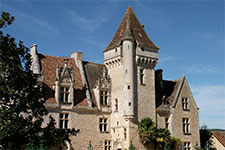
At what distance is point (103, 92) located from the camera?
31875 mm

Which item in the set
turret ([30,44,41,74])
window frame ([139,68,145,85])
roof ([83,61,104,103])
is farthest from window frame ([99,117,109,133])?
turret ([30,44,41,74])

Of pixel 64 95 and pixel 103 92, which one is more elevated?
pixel 103 92

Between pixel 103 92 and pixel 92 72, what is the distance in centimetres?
286

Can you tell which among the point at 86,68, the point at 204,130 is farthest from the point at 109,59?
the point at 204,130

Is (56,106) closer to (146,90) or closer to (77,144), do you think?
(77,144)

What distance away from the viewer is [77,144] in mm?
29156

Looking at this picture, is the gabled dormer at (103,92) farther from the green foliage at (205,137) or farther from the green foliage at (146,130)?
the green foliage at (205,137)

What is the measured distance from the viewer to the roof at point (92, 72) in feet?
Answer: 107

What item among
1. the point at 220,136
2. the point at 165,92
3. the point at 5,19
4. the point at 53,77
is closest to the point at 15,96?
the point at 5,19

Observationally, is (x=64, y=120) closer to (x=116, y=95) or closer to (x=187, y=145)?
(x=116, y=95)

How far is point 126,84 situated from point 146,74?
2946 millimetres

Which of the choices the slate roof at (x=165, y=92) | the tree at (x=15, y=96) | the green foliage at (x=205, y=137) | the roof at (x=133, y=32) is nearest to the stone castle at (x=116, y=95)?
the roof at (x=133, y=32)

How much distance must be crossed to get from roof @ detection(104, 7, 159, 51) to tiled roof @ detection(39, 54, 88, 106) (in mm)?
4533

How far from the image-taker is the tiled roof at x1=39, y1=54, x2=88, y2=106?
29214mm
